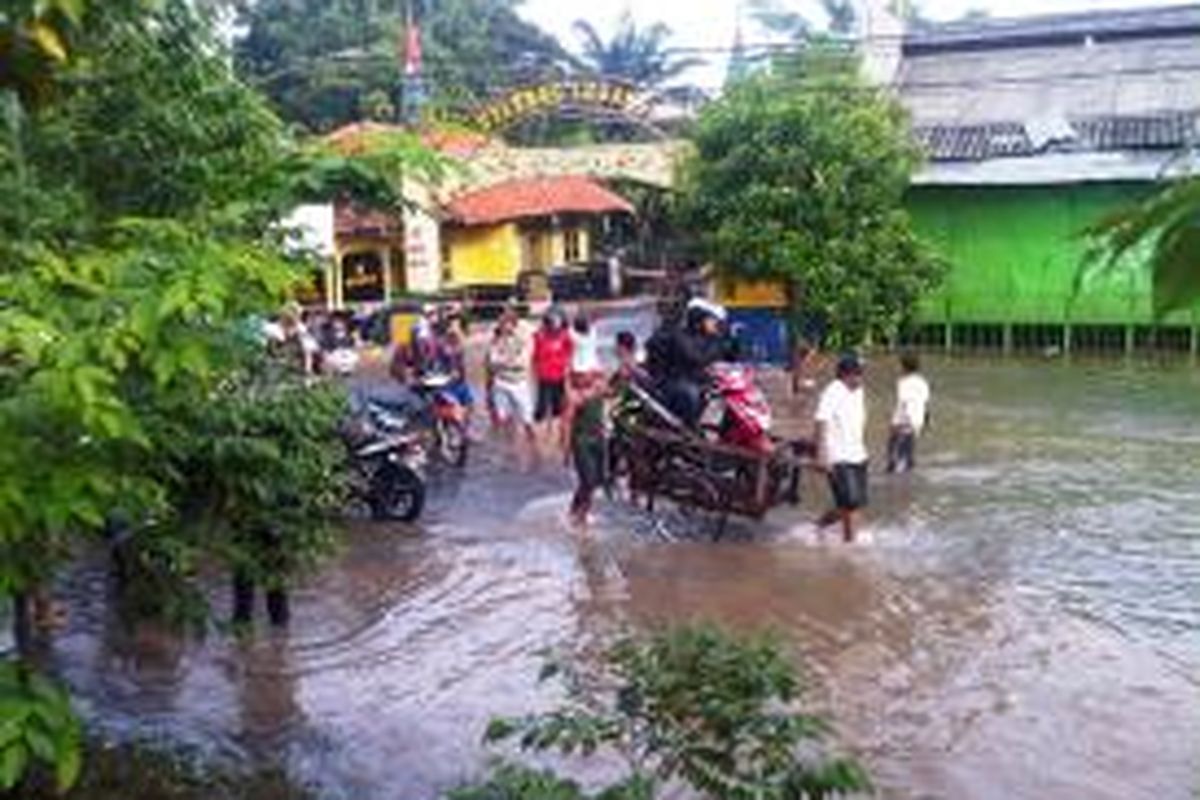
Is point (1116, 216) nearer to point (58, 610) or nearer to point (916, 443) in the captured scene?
point (58, 610)

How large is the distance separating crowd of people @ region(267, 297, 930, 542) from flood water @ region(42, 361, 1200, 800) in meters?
0.48

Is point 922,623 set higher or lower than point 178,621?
lower

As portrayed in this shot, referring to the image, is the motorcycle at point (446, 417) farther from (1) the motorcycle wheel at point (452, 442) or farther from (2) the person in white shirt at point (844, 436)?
(2) the person in white shirt at point (844, 436)

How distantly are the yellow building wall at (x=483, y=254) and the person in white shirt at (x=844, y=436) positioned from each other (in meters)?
23.6

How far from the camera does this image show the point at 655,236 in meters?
43.7

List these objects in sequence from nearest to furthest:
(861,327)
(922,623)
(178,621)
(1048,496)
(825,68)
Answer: (178,621) → (922,623) → (1048,496) → (861,327) → (825,68)

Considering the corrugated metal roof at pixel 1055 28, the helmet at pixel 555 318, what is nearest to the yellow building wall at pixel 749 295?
the helmet at pixel 555 318

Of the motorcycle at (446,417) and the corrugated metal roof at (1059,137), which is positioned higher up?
the corrugated metal roof at (1059,137)

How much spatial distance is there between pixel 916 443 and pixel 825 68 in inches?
462

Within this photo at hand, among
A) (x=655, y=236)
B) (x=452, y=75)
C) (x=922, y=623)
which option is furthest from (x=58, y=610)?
(x=655, y=236)

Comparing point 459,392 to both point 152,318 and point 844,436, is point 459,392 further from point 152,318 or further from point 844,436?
point 152,318

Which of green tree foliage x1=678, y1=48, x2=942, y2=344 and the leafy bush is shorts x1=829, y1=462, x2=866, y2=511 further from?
green tree foliage x1=678, y1=48, x2=942, y2=344

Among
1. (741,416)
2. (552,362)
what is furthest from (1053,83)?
(741,416)

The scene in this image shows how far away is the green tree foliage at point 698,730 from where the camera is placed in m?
4.77
